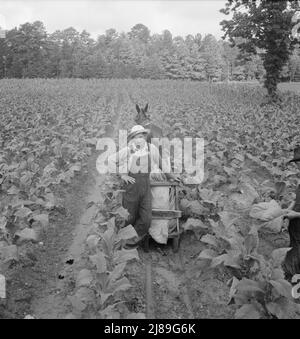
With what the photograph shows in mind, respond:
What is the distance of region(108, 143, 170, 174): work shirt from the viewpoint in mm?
5023

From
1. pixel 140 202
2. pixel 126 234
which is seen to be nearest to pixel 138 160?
pixel 140 202

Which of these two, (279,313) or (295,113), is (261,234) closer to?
(279,313)

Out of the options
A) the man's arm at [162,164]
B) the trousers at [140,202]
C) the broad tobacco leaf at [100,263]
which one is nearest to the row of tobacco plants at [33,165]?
the broad tobacco leaf at [100,263]

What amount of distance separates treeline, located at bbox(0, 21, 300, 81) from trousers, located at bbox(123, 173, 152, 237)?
129 ft

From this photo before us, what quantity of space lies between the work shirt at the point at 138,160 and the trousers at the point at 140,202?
89mm

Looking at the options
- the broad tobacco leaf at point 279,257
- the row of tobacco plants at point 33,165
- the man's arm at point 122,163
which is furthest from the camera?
the man's arm at point 122,163

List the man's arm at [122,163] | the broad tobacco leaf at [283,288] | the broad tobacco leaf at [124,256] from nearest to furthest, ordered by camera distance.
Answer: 1. the broad tobacco leaf at [283,288]
2. the broad tobacco leaf at [124,256]
3. the man's arm at [122,163]

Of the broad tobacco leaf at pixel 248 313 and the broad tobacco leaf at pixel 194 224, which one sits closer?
the broad tobacco leaf at pixel 248 313

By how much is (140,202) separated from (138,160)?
1.76 feet

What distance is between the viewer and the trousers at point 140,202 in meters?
5.01

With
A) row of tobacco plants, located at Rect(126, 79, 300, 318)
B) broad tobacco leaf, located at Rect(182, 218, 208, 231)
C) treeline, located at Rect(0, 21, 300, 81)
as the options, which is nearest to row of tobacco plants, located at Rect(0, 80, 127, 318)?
broad tobacco leaf, located at Rect(182, 218, 208, 231)

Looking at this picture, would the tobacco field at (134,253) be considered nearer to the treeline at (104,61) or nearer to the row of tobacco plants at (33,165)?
the row of tobacco plants at (33,165)

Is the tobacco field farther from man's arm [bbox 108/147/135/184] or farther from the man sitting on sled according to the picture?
man's arm [bbox 108/147/135/184]
